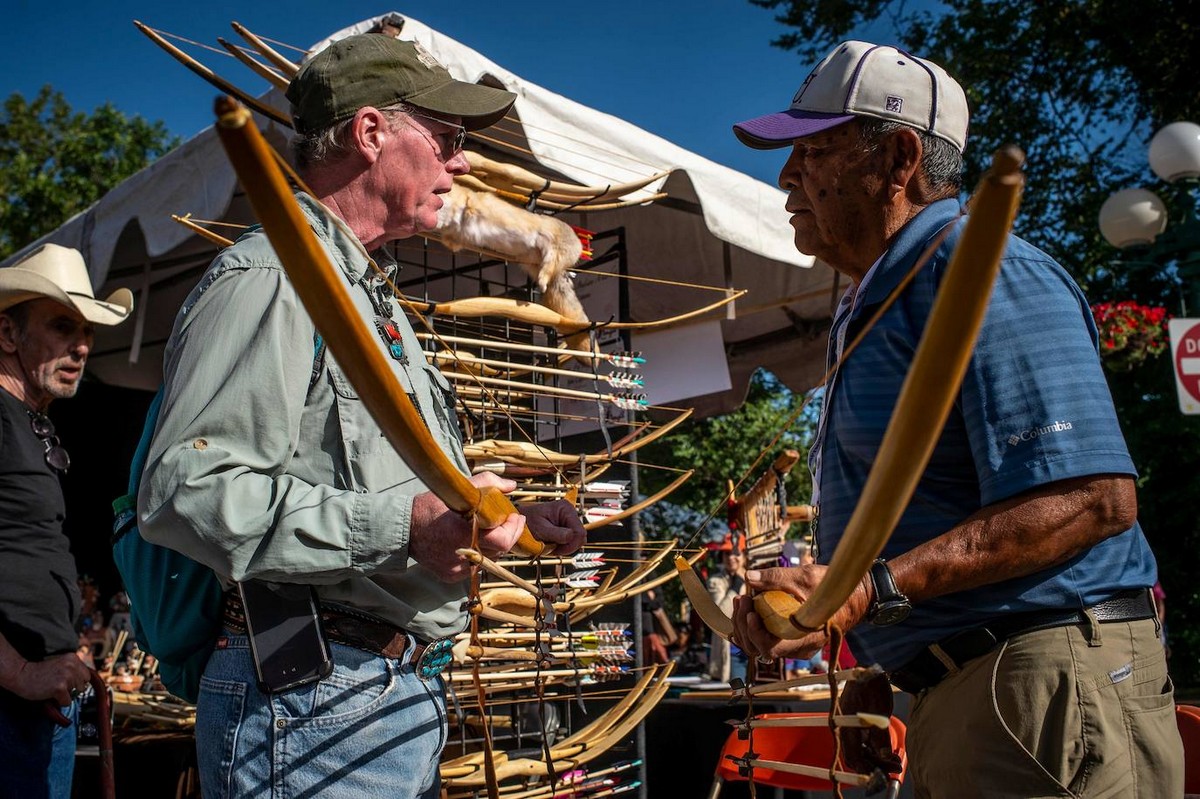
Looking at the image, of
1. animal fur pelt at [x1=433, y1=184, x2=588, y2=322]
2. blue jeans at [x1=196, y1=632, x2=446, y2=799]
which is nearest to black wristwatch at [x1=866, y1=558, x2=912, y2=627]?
blue jeans at [x1=196, y1=632, x2=446, y2=799]

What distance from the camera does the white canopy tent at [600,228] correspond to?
3936 mm

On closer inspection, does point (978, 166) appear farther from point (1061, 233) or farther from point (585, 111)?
point (585, 111)

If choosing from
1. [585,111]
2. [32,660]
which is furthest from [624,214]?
[32,660]

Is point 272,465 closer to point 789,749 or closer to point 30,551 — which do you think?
point 30,551

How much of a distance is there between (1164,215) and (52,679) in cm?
734

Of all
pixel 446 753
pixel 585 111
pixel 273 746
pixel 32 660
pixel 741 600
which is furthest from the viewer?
pixel 585 111

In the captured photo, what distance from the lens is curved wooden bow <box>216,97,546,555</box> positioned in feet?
2.59

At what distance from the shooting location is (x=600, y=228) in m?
5.31

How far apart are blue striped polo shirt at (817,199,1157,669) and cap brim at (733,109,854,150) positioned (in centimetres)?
30

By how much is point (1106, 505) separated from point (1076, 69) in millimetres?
16088

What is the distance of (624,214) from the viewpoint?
17.3ft

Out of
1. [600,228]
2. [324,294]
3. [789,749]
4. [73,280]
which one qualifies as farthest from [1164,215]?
[324,294]

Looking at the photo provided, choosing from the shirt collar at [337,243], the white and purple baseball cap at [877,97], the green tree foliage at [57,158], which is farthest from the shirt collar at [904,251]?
the green tree foliage at [57,158]

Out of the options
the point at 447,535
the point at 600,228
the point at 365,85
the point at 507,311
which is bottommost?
the point at 447,535
